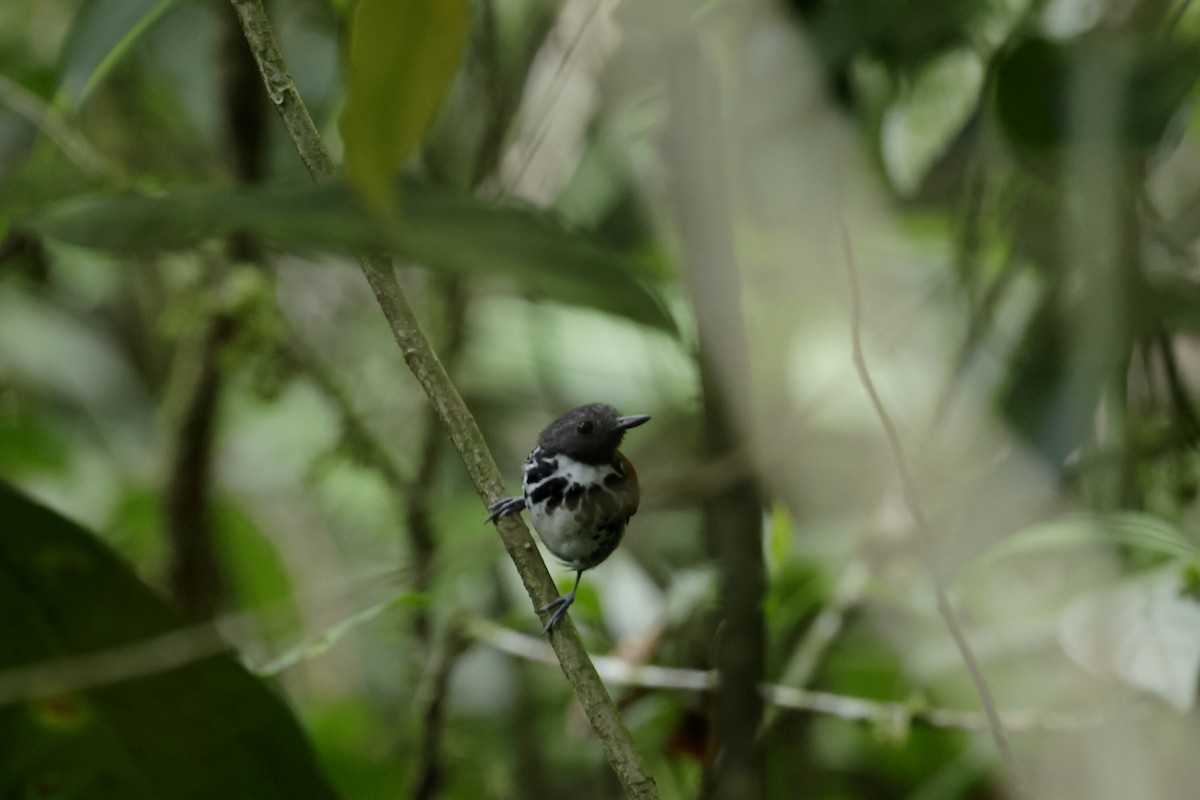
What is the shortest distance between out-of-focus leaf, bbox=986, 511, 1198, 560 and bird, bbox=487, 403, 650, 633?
0.40 meters

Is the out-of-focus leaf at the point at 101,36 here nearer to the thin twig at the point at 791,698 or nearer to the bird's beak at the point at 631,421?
the bird's beak at the point at 631,421

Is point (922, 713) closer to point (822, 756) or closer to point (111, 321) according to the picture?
point (822, 756)

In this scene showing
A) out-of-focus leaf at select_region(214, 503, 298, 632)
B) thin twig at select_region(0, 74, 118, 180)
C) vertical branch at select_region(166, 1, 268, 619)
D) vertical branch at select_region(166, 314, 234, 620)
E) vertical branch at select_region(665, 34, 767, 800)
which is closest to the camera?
vertical branch at select_region(665, 34, 767, 800)

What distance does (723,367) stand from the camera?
1086mm

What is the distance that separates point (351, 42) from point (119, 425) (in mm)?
2394

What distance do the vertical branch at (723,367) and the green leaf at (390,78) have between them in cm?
59

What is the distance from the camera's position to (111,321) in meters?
2.73

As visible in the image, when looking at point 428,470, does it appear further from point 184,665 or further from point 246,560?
point 184,665

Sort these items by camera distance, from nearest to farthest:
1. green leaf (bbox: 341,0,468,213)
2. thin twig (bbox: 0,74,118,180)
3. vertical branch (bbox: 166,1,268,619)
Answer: green leaf (bbox: 341,0,468,213) < thin twig (bbox: 0,74,118,180) < vertical branch (bbox: 166,1,268,619)

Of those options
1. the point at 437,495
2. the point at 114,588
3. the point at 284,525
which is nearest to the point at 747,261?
the point at 437,495

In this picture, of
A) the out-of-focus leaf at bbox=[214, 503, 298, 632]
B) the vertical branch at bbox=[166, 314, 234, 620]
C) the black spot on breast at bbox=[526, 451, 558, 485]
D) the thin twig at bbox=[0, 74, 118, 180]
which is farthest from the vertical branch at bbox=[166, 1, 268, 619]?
the black spot on breast at bbox=[526, 451, 558, 485]

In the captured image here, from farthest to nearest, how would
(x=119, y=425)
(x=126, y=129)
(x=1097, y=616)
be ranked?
(x=119, y=425) < (x=126, y=129) < (x=1097, y=616)

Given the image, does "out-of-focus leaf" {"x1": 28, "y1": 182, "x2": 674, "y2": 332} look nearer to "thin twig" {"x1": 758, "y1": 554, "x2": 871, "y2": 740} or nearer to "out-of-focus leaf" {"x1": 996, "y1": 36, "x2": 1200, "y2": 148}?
"out-of-focus leaf" {"x1": 996, "y1": 36, "x2": 1200, "y2": 148}

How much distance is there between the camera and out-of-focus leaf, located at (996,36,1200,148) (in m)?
1.07
